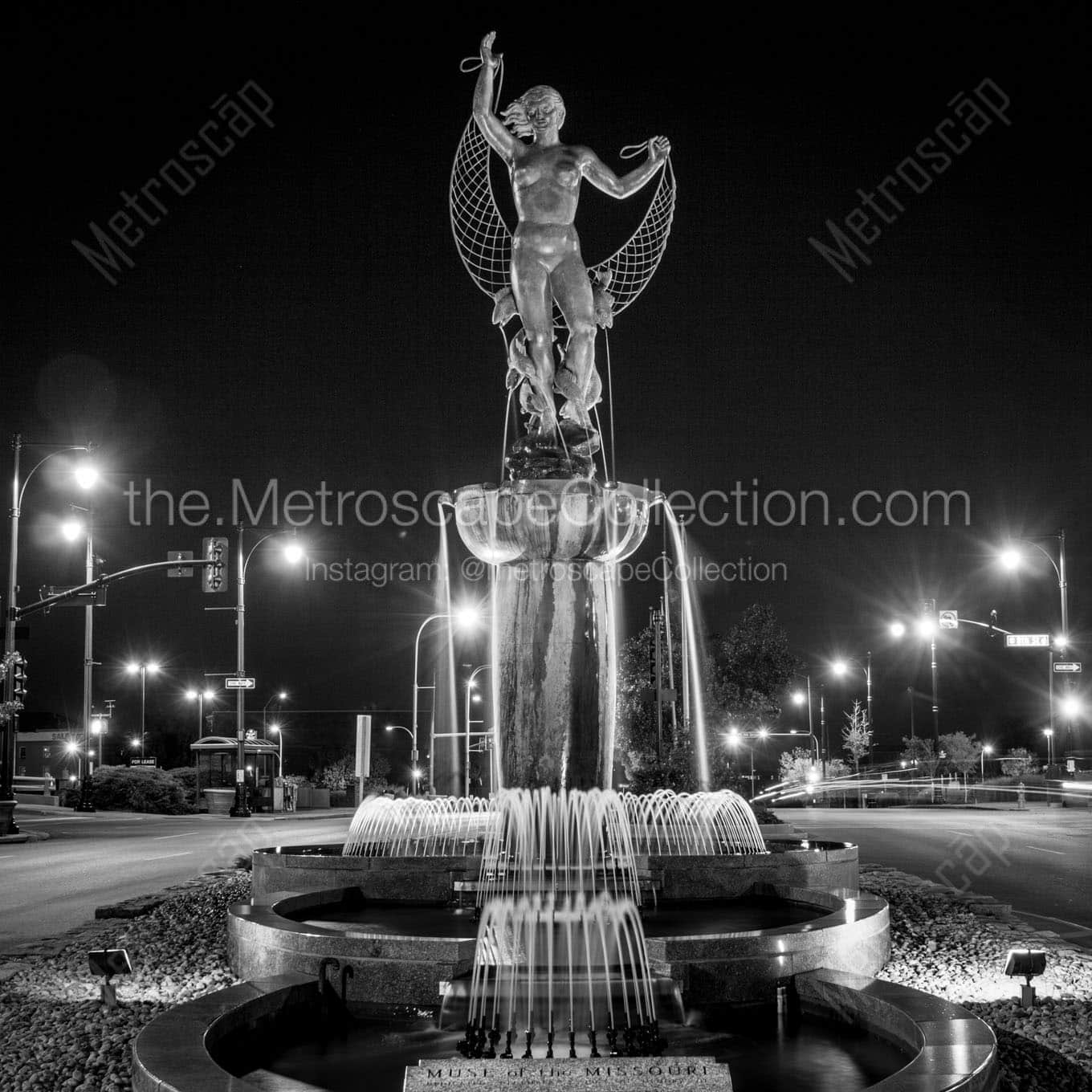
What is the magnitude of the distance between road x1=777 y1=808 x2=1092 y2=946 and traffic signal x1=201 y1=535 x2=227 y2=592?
13249 millimetres

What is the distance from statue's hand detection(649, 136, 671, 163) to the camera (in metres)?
11.5

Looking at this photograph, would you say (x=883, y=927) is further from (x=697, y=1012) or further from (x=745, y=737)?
(x=745, y=737)

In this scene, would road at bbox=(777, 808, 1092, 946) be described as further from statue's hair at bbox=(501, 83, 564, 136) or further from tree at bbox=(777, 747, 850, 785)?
tree at bbox=(777, 747, 850, 785)

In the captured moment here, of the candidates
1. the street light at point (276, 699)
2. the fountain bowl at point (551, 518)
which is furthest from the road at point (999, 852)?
the street light at point (276, 699)

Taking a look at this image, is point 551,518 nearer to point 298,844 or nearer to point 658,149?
point 658,149

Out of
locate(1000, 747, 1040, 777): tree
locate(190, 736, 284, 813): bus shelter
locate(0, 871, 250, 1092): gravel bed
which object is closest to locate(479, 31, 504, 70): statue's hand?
locate(0, 871, 250, 1092): gravel bed

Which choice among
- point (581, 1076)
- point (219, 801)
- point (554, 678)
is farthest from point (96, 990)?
point (219, 801)

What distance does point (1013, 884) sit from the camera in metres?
15.4

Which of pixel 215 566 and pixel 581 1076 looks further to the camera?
pixel 215 566

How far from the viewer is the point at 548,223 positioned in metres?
11.2

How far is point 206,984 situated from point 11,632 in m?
21.0

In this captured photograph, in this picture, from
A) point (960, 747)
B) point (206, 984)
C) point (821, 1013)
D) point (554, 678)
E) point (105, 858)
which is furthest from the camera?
point (960, 747)

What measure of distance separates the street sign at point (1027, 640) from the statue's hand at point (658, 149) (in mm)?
29096

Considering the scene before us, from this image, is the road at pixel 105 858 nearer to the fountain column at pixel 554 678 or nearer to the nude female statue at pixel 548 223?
the fountain column at pixel 554 678
